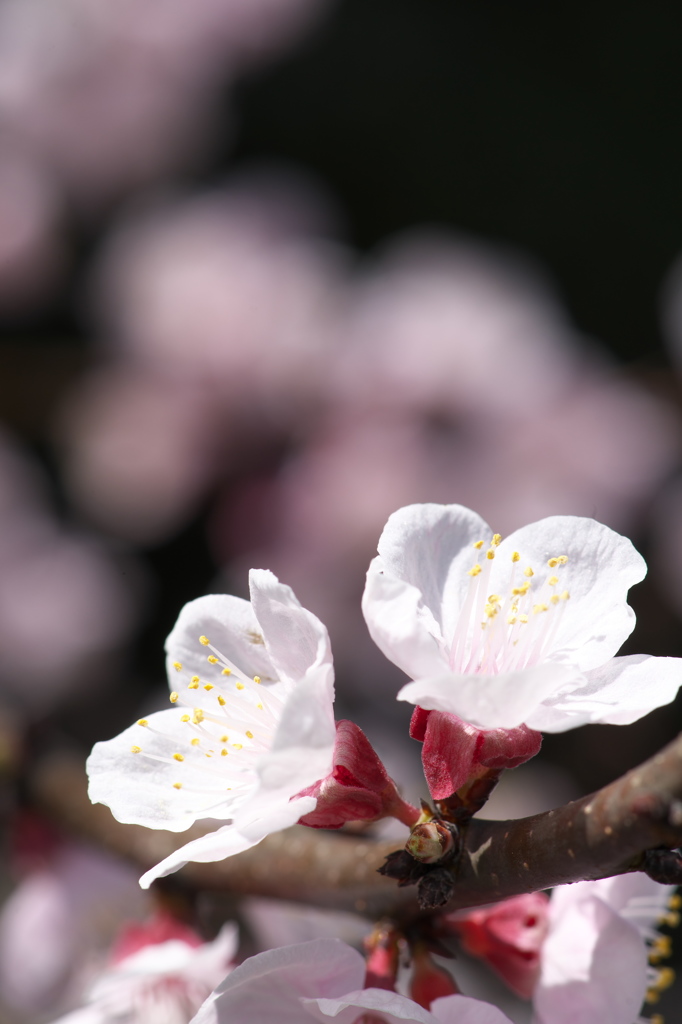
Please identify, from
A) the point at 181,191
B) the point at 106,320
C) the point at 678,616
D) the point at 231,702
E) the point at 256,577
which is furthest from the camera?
the point at 181,191

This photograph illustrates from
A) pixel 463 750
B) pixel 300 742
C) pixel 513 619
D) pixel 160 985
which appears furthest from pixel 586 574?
pixel 160 985

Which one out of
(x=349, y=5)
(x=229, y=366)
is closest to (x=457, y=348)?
(x=229, y=366)

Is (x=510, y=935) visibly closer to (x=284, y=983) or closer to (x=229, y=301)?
(x=284, y=983)

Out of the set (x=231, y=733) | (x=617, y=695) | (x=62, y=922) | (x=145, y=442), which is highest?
(x=617, y=695)

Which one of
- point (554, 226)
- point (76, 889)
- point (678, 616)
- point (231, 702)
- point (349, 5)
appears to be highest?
point (349, 5)

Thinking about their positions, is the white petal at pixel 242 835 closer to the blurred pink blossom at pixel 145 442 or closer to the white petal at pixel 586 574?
the white petal at pixel 586 574

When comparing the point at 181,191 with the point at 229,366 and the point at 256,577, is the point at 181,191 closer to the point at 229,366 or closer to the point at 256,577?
the point at 229,366

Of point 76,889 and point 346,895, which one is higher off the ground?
point 346,895
